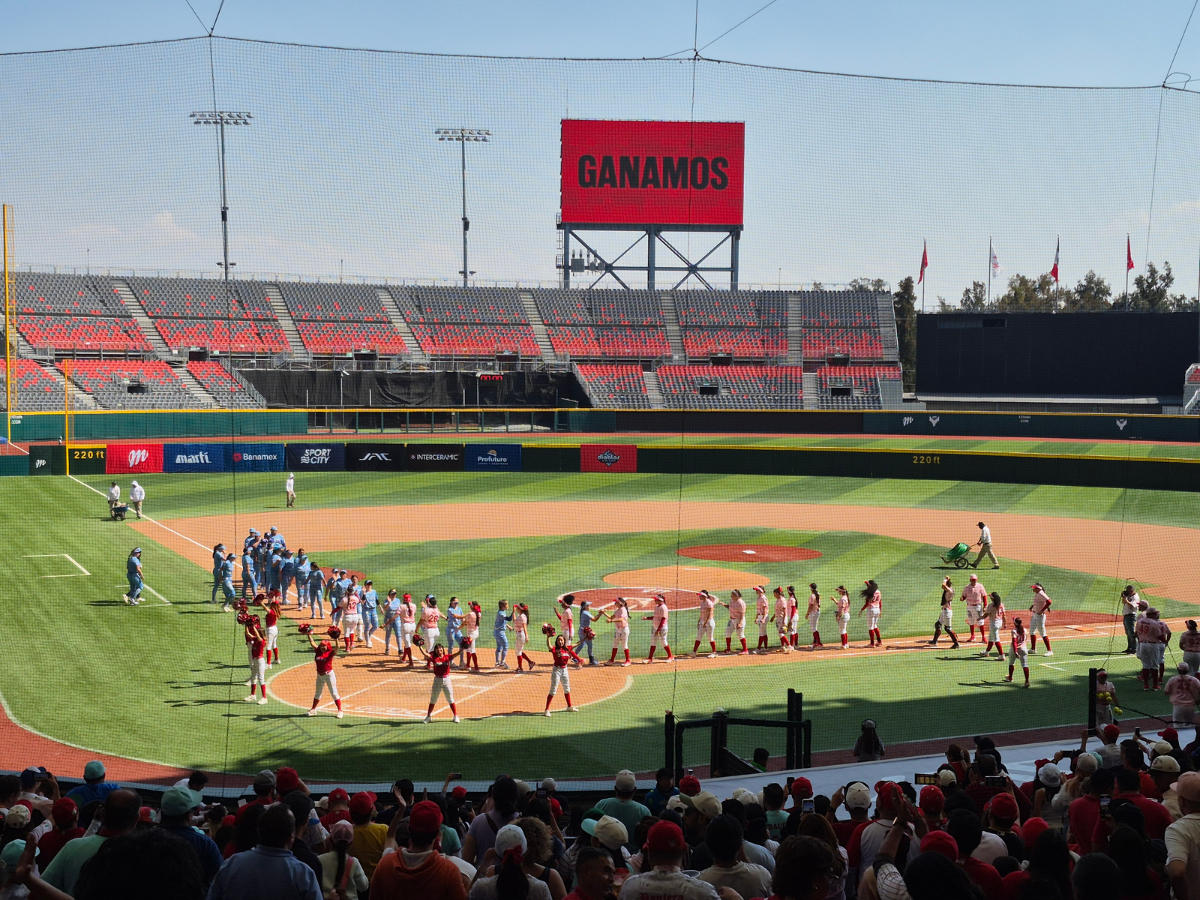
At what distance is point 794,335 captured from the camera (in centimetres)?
5809

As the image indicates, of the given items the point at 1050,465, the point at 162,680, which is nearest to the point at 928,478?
the point at 1050,465

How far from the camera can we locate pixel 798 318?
5741cm

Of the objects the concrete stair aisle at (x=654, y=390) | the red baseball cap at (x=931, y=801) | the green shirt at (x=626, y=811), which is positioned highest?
the concrete stair aisle at (x=654, y=390)

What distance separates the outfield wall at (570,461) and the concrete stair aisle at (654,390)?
1674 centimetres

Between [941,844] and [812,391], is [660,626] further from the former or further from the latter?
[812,391]

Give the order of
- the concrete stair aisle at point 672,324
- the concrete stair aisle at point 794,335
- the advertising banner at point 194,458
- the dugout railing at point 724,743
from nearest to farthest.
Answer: the dugout railing at point 724,743, the advertising banner at point 194,458, the concrete stair aisle at point 794,335, the concrete stair aisle at point 672,324

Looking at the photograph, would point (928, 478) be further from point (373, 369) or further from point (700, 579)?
point (373, 369)

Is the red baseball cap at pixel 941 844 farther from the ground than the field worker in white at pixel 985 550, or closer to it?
farther from the ground

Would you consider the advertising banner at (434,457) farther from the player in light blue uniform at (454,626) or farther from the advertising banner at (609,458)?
the player in light blue uniform at (454,626)

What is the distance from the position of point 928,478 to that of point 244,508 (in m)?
24.7

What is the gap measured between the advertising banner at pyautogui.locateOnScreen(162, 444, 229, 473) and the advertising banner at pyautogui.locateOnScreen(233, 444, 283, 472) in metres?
0.68

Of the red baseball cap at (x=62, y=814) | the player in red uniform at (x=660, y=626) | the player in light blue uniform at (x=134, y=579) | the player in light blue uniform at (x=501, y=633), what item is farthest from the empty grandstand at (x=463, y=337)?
the red baseball cap at (x=62, y=814)

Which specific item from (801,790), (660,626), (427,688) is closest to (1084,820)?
(801,790)

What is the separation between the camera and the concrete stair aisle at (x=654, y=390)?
204ft
